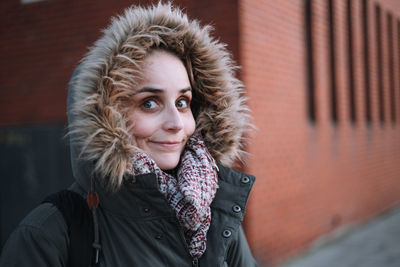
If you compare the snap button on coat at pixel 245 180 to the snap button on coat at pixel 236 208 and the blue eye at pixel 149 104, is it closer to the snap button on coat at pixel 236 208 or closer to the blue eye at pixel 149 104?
the snap button on coat at pixel 236 208

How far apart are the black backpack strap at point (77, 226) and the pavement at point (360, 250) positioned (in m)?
4.27

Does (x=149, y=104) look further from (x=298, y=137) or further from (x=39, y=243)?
(x=298, y=137)

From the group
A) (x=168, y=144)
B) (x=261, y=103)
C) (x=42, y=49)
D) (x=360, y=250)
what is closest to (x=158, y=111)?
(x=168, y=144)

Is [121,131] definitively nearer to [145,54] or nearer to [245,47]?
[145,54]

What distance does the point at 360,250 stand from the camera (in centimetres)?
619

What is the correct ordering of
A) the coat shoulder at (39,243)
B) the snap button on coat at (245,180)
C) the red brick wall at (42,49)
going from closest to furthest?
the coat shoulder at (39,243), the snap button on coat at (245,180), the red brick wall at (42,49)

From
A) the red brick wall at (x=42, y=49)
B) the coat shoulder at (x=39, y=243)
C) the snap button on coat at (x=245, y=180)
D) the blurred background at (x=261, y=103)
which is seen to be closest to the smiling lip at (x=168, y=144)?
the snap button on coat at (x=245, y=180)

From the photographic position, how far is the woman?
1567 millimetres

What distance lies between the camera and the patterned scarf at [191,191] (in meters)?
1.69

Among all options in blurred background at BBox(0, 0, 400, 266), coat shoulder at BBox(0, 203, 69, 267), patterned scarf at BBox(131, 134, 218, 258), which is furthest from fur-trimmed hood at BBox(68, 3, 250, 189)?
blurred background at BBox(0, 0, 400, 266)

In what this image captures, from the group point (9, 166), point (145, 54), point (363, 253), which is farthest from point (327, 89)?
point (145, 54)

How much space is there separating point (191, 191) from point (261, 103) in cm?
317

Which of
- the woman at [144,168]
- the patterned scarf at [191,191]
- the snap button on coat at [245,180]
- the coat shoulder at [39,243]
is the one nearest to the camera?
the coat shoulder at [39,243]

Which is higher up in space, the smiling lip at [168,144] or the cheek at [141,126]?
the cheek at [141,126]
